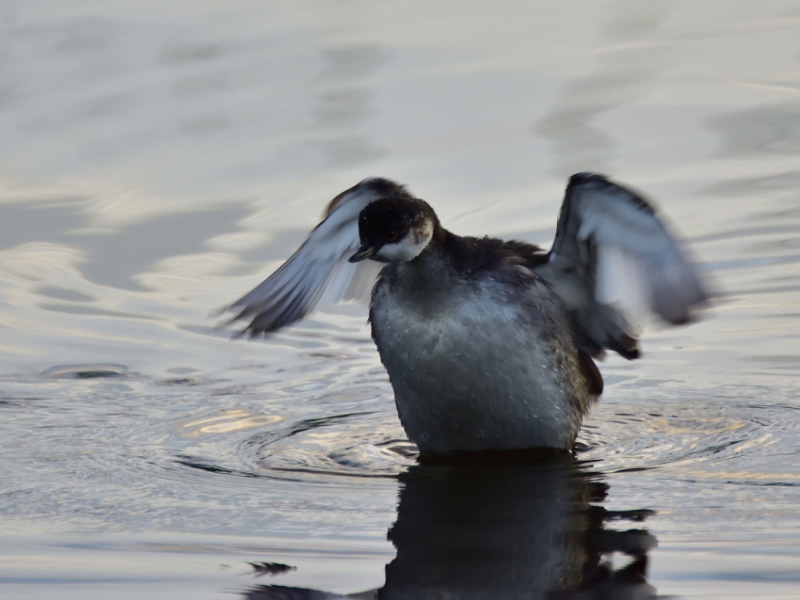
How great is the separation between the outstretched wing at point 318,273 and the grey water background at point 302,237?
55 centimetres

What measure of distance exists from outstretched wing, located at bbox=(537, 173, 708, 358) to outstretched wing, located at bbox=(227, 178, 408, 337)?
0.99 metres

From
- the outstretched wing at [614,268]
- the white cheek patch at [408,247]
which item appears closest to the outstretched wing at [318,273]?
the white cheek patch at [408,247]

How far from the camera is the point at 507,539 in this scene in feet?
18.3

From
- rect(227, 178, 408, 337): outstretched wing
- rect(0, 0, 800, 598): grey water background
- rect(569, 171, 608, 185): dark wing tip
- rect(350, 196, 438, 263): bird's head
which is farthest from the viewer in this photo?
rect(227, 178, 408, 337): outstretched wing

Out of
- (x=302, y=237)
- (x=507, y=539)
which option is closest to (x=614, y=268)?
(x=507, y=539)

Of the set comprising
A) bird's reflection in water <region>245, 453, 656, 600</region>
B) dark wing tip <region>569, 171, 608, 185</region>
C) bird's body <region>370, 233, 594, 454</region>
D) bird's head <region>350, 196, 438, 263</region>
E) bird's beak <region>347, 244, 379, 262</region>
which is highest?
dark wing tip <region>569, 171, 608, 185</region>

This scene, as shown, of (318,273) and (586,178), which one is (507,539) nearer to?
(586,178)

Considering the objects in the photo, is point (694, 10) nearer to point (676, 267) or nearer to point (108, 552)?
point (676, 267)

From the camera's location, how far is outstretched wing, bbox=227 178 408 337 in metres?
7.74

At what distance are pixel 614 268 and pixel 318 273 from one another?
5.83 feet

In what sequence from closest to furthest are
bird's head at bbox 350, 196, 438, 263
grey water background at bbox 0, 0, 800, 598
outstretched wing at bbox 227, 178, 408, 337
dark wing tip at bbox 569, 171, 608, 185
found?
grey water background at bbox 0, 0, 800, 598 < dark wing tip at bbox 569, 171, 608, 185 < bird's head at bbox 350, 196, 438, 263 < outstretched wing at bbox 227, 178, 408, 337

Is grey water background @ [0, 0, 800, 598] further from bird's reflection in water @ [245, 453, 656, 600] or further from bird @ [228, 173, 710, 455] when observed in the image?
bird @ [228, 173, 710, 455]

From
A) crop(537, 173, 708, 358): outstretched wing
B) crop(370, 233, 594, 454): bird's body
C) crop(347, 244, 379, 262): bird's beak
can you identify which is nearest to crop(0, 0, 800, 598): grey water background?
crop(370, 233, 594, 454): bird's body

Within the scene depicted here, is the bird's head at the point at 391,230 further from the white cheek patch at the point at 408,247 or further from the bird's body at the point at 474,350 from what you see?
the bird's body at the point at 474,350
